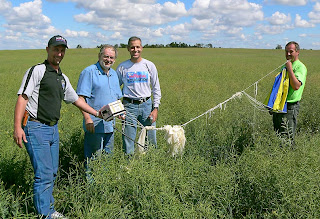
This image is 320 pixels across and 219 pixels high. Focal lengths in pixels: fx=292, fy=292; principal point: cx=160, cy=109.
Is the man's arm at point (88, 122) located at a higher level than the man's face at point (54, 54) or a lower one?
lower

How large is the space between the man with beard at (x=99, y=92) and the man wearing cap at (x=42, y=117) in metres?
0.57

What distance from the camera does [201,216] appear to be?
2641 mm

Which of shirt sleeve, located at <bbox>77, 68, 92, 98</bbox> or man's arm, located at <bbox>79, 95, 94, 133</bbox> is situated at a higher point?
shirt sleeve, located at <bbox>77, 68, 92, 98</bbox>

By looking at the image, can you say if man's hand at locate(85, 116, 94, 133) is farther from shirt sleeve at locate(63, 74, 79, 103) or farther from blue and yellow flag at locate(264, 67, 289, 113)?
blue and yellow flag at locate(264, 67, 289, 113)

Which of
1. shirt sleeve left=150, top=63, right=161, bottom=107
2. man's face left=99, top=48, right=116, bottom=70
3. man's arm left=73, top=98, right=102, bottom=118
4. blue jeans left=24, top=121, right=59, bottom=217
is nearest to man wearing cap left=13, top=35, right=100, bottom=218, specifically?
blue jeans left=24, top=121, right=59, bottom=217

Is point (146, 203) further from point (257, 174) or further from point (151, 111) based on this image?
point (151, 111)

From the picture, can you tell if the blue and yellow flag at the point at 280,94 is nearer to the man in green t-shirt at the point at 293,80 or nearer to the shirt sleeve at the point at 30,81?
the man in green t-shirt at the point at 293,80

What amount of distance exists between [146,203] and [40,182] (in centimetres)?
107

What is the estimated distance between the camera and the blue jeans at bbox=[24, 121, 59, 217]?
2.77m

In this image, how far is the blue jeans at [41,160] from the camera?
2.77 meters

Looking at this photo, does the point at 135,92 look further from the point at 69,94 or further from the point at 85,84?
the point at 69,94

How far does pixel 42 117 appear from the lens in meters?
2.79

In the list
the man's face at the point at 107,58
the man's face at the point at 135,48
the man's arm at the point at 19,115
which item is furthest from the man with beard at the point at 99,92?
the man's arm at the point at 19,115

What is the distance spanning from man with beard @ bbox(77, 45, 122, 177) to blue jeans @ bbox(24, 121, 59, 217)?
0.65m
